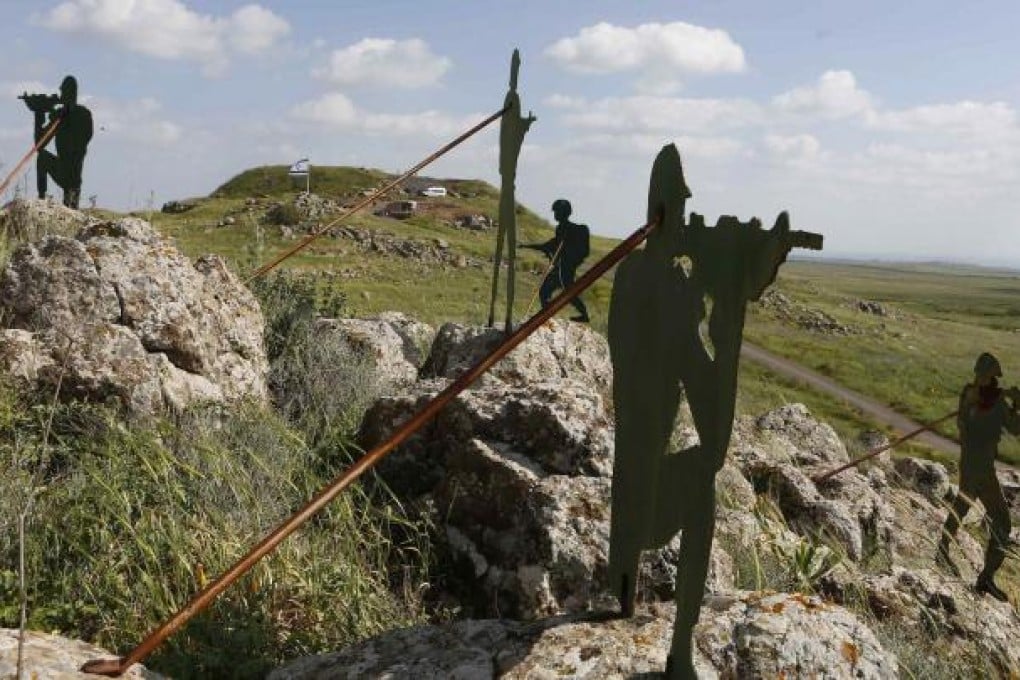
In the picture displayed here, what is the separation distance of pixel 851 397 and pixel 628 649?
31.6 m

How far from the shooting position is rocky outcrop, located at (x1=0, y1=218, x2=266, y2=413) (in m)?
4.82

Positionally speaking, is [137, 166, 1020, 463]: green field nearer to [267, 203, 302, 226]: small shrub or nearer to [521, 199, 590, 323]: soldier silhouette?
[267, 203, 302, 226]: small shrub

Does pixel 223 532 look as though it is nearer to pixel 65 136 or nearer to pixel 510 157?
pixel 510 157

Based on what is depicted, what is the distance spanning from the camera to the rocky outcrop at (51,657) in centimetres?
212

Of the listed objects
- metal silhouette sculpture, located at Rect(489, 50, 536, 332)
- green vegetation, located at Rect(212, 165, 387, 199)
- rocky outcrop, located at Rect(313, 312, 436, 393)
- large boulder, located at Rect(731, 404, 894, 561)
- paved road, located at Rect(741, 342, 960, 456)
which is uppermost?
green vegetation, located at Rect(212, 165, 387, 199)

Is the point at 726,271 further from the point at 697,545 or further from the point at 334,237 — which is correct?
the point at 334,237

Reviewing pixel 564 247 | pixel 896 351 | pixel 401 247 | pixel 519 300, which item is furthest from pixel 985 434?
pixel 896 351

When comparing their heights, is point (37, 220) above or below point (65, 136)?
below

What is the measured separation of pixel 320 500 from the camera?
2.14 metres

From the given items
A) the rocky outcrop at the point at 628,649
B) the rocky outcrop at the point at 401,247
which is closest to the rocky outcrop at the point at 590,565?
the rocky outcrop at the point at 628,649

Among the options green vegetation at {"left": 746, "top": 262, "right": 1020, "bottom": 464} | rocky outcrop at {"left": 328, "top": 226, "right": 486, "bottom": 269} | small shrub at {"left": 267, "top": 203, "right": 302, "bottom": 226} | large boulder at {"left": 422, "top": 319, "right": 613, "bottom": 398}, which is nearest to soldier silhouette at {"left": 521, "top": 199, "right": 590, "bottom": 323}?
large boulder at {"left": 422, "top": 319, "right": 613, "bottom": 398}

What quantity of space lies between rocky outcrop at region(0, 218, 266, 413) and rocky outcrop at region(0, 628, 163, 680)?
2.61 m

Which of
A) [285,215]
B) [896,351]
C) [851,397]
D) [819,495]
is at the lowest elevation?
[851,397]

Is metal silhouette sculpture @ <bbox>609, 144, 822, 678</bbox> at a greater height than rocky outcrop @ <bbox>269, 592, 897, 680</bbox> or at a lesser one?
greater
